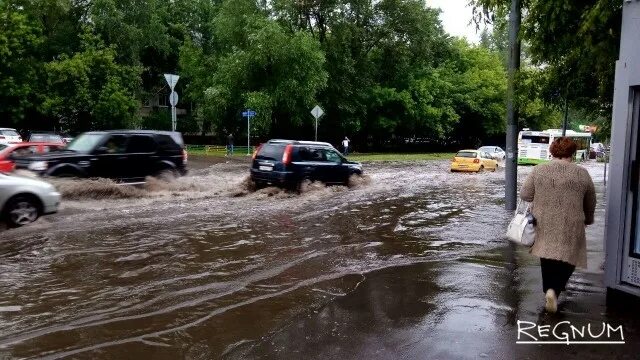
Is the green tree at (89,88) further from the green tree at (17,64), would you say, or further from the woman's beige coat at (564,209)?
the woman's beige coat at (564,209)

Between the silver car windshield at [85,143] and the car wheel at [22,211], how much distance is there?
4.23m

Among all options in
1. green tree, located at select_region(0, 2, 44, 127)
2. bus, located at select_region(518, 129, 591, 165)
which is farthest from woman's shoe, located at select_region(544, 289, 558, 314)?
green tree, located at select_region(0, 2, 44, 127)

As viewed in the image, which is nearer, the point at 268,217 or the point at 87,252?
the point at 87,252

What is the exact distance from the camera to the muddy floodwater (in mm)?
4926

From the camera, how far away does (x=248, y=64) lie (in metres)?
39.3

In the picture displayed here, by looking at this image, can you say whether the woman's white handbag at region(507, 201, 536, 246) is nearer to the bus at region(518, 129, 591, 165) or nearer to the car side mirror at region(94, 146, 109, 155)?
the car side mirror at region(94, 146, 109, 155)

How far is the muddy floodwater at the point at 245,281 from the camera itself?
4.93 m

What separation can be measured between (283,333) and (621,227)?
11.7 feet

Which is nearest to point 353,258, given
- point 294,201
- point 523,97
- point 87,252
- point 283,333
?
point 283,333

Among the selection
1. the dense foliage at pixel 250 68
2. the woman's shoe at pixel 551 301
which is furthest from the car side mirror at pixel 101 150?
the dense foliage at pixel 250 68

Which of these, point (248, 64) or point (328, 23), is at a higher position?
point (328, 23)

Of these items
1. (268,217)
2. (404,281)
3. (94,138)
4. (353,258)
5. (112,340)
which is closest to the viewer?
(112,340)

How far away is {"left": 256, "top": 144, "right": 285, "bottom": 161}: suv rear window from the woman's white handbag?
11438 mm

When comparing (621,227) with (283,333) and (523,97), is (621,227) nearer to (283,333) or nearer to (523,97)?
(283,333)
